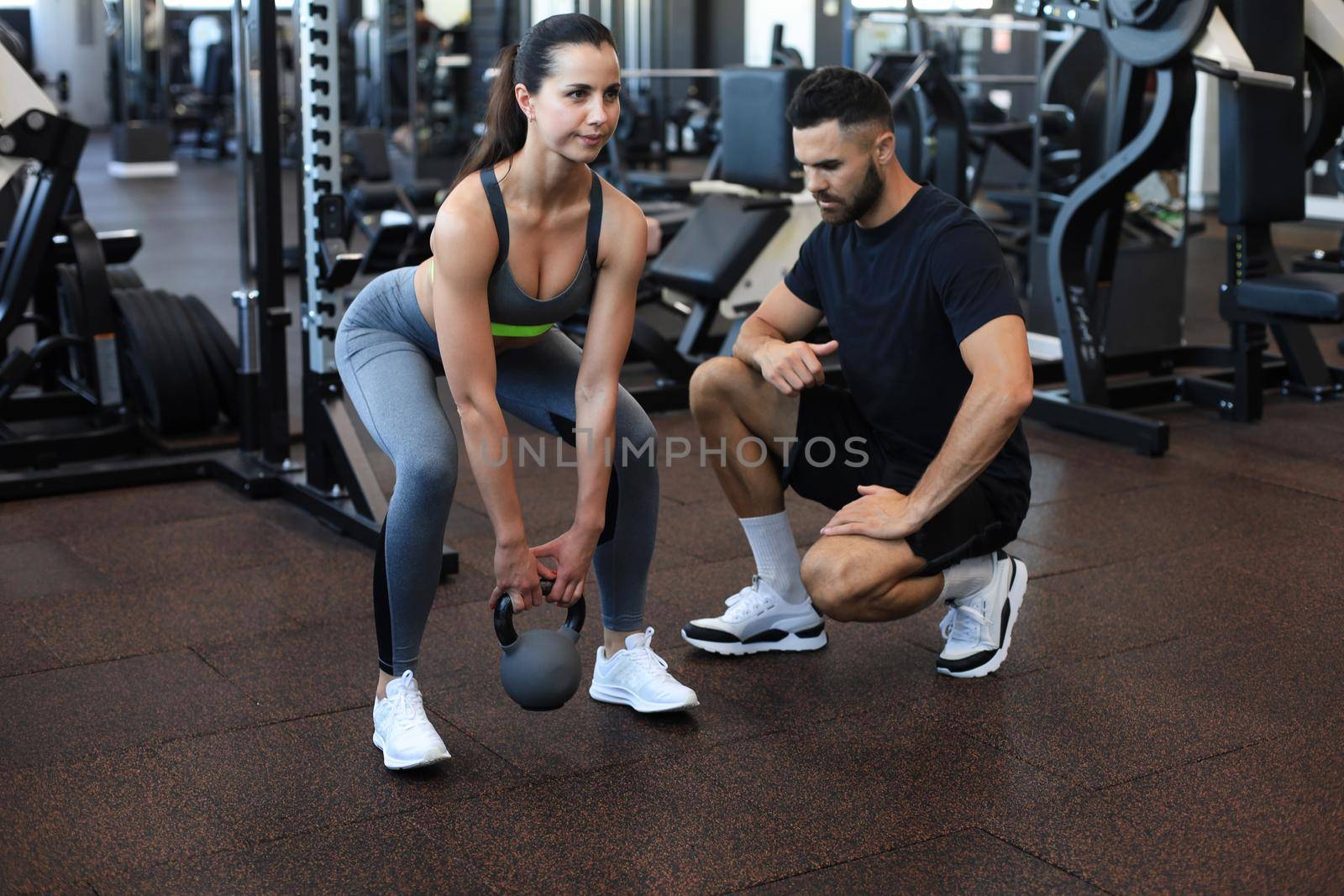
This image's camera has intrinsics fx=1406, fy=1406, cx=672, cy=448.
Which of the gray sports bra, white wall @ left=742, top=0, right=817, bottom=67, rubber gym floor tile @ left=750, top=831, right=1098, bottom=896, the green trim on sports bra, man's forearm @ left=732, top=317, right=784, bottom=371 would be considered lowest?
rubber gym floor tile @ left=750, top=831, right=1098, bottom=896

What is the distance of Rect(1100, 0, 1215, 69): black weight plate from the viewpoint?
12.0 feet

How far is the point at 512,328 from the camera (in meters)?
1.94

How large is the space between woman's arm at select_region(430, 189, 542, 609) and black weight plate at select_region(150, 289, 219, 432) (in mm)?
2070

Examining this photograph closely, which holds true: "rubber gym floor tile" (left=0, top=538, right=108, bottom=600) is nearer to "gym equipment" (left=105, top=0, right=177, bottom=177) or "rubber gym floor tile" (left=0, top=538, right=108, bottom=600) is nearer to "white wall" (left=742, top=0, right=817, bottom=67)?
"gym equipment" (left=105, top=0, right=177, bottom=177)

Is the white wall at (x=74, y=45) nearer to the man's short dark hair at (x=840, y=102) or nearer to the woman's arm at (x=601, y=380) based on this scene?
the man's short dark hair at (x=840, y=102)

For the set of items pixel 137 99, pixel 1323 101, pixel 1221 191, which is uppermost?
pixel 137 99

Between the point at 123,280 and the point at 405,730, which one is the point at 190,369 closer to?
the point at 123,280

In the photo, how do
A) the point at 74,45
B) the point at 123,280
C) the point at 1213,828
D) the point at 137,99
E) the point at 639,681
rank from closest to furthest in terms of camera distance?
the point at 1213,828 < the point at 639,681 < the point at 123,280 < the point at 137,99 < the point at 74,45

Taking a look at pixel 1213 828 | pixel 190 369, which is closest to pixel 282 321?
pixel 190 369

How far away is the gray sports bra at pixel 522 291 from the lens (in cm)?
183

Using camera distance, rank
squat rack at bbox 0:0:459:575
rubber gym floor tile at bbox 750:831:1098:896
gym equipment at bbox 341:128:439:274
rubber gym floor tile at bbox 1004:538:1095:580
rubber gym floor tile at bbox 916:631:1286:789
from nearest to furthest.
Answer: rubber gym floor tile at bbox 750:831:1098:896
rubber gym floor tile at bbox 916:631:1286:789
rubber gym floor tile at bbox 1004:538:1095:580
squat rack at bbox 0:0:459:575
gym equipment at bbox 341:128:439:274

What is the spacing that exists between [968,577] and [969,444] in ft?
0.98

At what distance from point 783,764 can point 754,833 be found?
214 millimetres

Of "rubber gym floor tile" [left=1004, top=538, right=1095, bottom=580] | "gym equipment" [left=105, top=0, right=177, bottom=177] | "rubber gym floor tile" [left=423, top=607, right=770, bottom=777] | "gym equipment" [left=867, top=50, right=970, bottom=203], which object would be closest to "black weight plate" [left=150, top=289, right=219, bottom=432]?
"rubber gym floor tile" [left=423, top=607, right=770, bottom=777]
